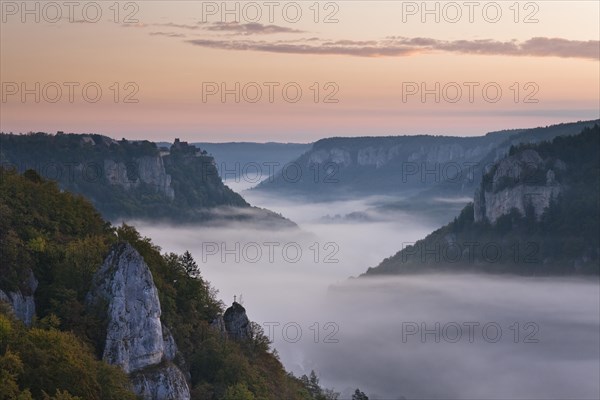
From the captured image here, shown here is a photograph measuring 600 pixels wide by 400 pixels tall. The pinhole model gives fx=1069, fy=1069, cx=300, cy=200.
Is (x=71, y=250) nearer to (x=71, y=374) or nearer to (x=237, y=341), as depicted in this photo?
(x=71, y=374)

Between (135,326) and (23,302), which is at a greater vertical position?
(23,302)

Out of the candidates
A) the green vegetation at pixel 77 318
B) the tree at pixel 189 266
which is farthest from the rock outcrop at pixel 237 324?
the tree at pixel 189 266

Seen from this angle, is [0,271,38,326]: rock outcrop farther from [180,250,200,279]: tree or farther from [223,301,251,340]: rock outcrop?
[223,301,251,340]: rock outcrop

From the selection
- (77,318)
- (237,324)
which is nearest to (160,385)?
(77,318)

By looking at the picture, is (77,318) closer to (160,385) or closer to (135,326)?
(135,326)

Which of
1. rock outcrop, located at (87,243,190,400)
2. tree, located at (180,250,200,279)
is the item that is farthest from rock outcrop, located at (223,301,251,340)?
rock outcrop, located at (87,243,190,400)

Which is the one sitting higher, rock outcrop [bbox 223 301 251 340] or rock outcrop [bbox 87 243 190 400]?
rock outcrop [bbox 87 243 190 400]
